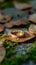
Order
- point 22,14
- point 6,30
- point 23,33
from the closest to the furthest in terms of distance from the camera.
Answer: point 23,33 < point 6,30 < point 22,14

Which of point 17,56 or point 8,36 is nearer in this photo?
point 17,56

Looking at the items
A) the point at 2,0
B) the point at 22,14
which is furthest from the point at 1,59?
the point at 2,0

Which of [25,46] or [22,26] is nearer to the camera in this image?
[25,46]

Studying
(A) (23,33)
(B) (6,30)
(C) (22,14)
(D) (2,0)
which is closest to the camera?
(A) (23,33)

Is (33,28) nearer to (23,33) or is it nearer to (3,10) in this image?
(23,33)

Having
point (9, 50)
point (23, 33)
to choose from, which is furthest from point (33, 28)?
point (9, 50)

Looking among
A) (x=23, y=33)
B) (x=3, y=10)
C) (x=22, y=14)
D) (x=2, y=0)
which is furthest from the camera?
(x=2, y=0)

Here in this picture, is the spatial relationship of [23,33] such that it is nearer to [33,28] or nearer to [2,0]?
[33,28]

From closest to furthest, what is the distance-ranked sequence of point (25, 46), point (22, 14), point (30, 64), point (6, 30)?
point (30, 64) → point (25, 46) → point (6, 30) → point (22, 14)
